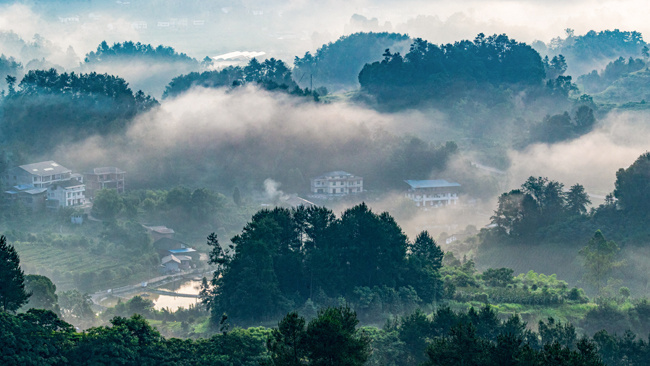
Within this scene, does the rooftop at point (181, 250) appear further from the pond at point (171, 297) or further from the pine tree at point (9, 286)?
the pine tree at point (9, 286)

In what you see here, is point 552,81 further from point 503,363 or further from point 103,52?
point 503,363

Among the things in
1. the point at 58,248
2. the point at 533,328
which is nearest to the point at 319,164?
the point at 58,248

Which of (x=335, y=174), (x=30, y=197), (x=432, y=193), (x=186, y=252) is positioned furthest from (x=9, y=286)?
(x=432, y=193)

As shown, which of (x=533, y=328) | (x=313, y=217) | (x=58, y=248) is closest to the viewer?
(x=533, y=328)

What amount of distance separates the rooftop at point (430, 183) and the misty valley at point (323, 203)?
0.17 metres

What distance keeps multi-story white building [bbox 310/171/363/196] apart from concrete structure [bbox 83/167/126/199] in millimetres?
9404

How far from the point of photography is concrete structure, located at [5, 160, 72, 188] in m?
48.3

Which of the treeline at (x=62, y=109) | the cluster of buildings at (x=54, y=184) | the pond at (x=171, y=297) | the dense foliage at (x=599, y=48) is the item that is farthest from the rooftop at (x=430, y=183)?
the dense foliage at (x=599, y=48)

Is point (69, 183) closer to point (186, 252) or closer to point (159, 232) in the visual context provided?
point (159, 232)

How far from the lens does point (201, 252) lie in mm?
44375

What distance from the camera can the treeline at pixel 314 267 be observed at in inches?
1172

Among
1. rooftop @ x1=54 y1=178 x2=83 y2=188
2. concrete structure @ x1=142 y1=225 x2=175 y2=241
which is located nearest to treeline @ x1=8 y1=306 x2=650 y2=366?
concrete structure @ x1=142 y1=225 x2=175 y2=241

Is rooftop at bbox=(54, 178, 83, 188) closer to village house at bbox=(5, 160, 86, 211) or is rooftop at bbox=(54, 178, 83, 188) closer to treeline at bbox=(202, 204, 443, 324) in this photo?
village house at bbox=(5, 160, 86, 211)

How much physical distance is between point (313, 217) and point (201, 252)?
44.6 feet
